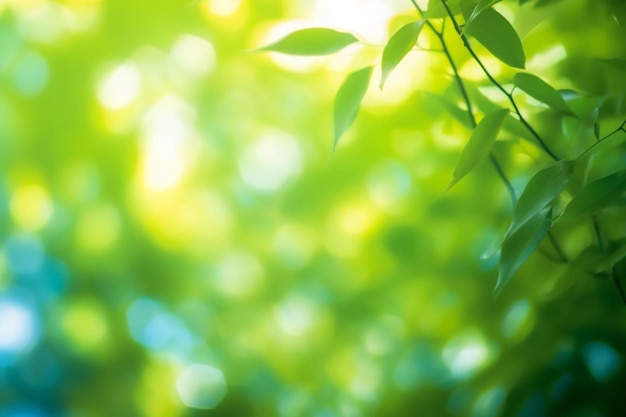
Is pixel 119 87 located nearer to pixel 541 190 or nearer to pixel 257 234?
pixel 257 234

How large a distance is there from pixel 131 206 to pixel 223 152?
15cm

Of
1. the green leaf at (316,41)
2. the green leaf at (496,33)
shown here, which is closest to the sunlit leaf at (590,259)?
the green leaf at (496,33)

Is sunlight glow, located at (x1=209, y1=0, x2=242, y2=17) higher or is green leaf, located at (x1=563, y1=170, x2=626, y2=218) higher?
sunlight glow, located at (x1=209, y1=0, x2=242, y2=17)

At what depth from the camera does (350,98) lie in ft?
2.16

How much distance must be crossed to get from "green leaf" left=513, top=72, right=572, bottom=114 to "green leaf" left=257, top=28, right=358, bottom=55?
0.57ft

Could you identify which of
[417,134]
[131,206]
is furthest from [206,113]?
[417,134]

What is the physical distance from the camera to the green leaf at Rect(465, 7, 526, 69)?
0.60 metres

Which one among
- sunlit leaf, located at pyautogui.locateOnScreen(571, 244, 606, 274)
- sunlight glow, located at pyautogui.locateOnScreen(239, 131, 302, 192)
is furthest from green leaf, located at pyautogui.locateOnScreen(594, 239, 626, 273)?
sunlight glow, located at pyautogui.locateOnScreen(239, 131, 302, 192)

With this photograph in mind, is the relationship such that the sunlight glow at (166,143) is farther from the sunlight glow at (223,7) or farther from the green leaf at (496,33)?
the green leaf at (496,33)

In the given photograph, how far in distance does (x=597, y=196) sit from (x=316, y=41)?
1.03ft

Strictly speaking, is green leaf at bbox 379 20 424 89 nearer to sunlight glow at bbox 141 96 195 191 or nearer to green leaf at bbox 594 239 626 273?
green leaf at bbox 594 239 626 273

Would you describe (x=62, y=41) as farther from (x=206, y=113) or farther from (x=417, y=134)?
(x=417, y=134)

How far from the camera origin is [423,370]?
0.90 metres

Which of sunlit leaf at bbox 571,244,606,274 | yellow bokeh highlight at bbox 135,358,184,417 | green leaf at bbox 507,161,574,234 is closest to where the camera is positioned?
green leaf at bbox 507,161,574,234
